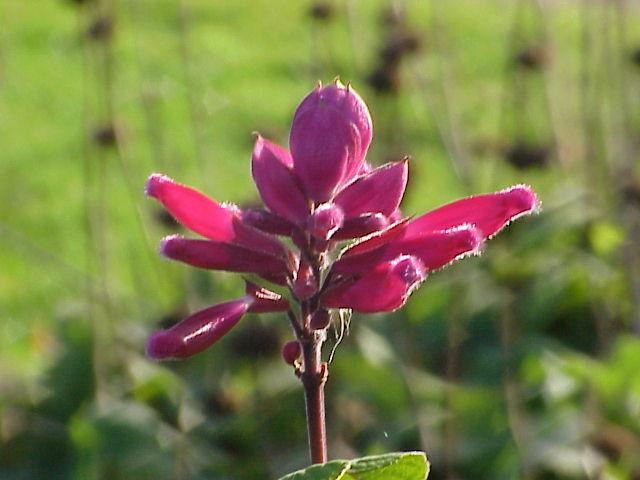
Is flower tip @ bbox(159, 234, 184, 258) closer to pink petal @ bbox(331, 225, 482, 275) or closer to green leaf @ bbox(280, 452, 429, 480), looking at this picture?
pink petal @ bbox(331, 225, 482, 275)

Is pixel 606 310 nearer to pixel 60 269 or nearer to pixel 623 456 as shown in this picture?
pixel 623 456

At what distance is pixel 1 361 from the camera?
441cm

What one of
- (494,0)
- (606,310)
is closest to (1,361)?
(606,310)

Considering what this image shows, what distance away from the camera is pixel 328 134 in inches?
46.9

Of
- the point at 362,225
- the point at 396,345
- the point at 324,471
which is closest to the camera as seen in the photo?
the point at 324,471

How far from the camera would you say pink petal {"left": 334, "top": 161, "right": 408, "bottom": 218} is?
1.27 meters

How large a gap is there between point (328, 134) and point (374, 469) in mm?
336

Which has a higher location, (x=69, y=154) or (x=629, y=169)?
(x=69, y=154)

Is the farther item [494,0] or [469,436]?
[494,0]

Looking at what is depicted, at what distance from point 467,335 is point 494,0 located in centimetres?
758

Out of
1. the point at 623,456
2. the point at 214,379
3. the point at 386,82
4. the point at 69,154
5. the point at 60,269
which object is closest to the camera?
the point at 623,456

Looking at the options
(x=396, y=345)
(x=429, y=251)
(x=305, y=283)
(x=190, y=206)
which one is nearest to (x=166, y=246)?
(x=190, y=206)

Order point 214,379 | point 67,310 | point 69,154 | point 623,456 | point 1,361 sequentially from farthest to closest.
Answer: point 69,154, point 1,361, point 67,310, point 214,379, point 623,456

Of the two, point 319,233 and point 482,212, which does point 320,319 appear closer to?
point 319,233
